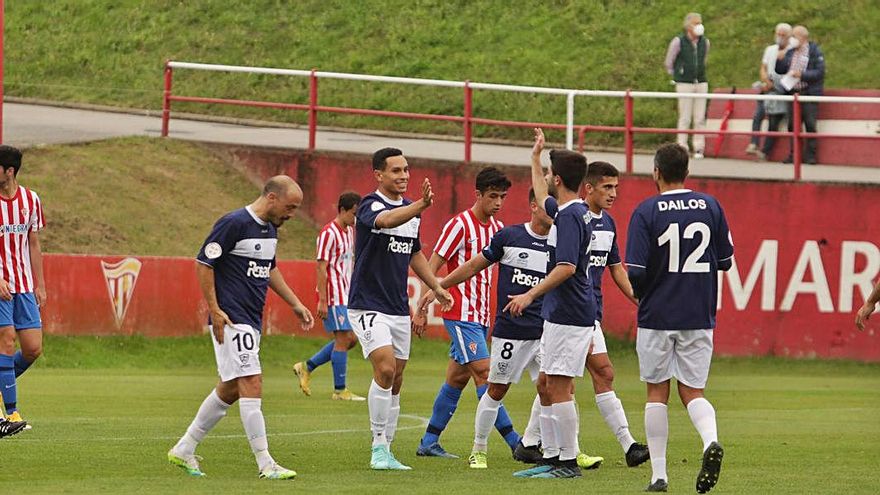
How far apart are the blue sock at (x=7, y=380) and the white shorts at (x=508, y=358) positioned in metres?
4.13

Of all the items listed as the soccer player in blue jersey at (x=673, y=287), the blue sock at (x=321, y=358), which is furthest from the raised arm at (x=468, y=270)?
the blue sock at (x=321, y=358)

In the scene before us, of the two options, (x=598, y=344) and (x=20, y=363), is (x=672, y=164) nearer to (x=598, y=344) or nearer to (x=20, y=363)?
(x=598, y=344)

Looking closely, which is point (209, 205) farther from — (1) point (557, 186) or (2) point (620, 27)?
(1) point (557, 186)

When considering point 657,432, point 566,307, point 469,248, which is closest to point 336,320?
point 469,248

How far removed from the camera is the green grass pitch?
37.5 feet

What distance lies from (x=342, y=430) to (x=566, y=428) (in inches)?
139

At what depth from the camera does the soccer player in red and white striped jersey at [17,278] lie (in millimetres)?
14117

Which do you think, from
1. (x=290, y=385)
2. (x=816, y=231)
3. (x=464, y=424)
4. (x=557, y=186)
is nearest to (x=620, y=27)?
(x=816, y=231)

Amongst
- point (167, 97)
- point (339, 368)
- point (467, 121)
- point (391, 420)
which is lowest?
point (391, 420)

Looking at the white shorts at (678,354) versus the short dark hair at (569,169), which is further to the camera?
the short dark hair at (569,169)

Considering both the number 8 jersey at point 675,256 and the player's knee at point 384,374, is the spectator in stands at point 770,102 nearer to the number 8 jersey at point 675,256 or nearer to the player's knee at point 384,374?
the player's knee at point 384,374

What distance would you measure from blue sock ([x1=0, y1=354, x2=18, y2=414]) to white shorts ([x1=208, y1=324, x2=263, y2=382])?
3.40 metres

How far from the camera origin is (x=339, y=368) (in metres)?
18.4

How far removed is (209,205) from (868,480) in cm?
1682
